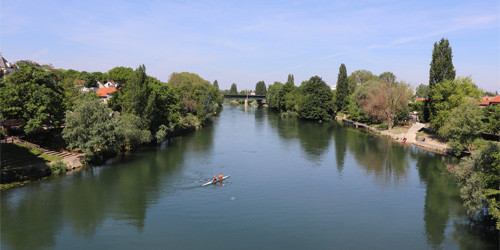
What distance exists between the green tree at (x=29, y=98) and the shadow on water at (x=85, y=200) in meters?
9.91

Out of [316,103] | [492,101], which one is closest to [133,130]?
[316,103]

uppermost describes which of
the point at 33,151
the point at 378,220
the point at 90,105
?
the point at 90,105

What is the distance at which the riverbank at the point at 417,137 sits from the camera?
206 ft

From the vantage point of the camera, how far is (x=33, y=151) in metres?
44.2

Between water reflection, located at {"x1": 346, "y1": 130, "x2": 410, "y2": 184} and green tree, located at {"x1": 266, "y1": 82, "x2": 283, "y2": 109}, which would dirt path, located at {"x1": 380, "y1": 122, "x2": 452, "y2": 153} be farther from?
green tree, located at {"x1": 266, "y1": 82, "x2": 283, "y2": 109}

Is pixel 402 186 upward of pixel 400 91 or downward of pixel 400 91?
downward

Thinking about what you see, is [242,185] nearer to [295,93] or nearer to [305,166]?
[305,166]

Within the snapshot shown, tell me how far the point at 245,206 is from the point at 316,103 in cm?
8707

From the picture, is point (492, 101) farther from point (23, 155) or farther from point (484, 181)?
point (23, 155)

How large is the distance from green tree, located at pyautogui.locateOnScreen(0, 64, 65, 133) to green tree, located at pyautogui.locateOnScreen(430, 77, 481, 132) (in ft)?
221

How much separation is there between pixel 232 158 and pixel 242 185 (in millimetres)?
14592

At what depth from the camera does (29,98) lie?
1807 inches

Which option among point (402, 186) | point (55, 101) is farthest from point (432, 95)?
point (55, 101)

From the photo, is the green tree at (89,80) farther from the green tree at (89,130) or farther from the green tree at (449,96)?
the green tree at (449,96)
